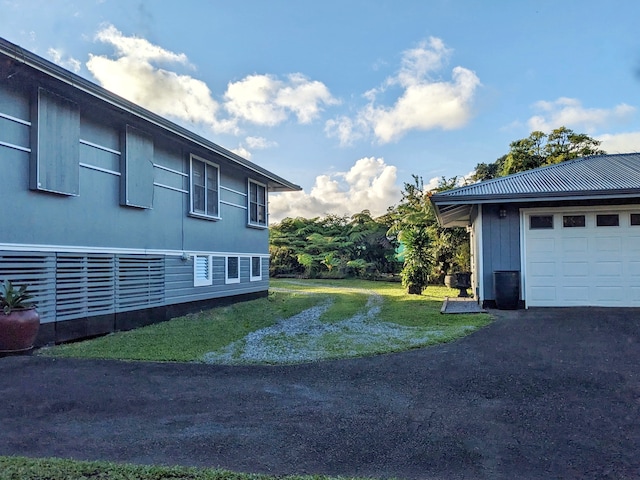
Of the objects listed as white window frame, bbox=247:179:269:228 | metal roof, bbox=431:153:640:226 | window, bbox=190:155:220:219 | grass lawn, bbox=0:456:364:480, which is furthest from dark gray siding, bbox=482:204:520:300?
grass lawn, bbox=0:456:364:480

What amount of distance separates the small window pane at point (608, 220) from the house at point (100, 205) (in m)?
8.95

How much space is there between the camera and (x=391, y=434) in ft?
11.2

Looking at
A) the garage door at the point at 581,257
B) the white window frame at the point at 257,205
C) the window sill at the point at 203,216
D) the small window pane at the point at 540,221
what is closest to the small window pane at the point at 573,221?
the garage door at the point at 581,257

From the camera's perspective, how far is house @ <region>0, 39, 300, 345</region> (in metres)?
6.87

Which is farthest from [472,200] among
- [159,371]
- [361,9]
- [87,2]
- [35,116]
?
[87,2]

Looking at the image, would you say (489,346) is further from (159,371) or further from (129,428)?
(129,428)

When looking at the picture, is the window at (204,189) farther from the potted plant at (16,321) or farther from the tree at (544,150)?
the tree at (544,150)

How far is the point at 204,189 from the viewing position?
39.6ft

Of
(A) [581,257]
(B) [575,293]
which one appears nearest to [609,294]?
(B) [575,293]

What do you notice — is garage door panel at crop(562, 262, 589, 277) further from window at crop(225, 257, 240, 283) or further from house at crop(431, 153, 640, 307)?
window at crop(225, 257, 240, 283)

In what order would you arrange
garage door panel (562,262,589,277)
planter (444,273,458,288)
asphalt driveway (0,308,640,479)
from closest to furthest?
asphalt driveway (0,308,640,479) → garage door panel (562,262,589,277) → planter (444,273,458,288)

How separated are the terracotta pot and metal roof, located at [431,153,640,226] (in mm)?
7855

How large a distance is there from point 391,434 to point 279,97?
557 inches

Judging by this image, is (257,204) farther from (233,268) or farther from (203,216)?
(203,216)
